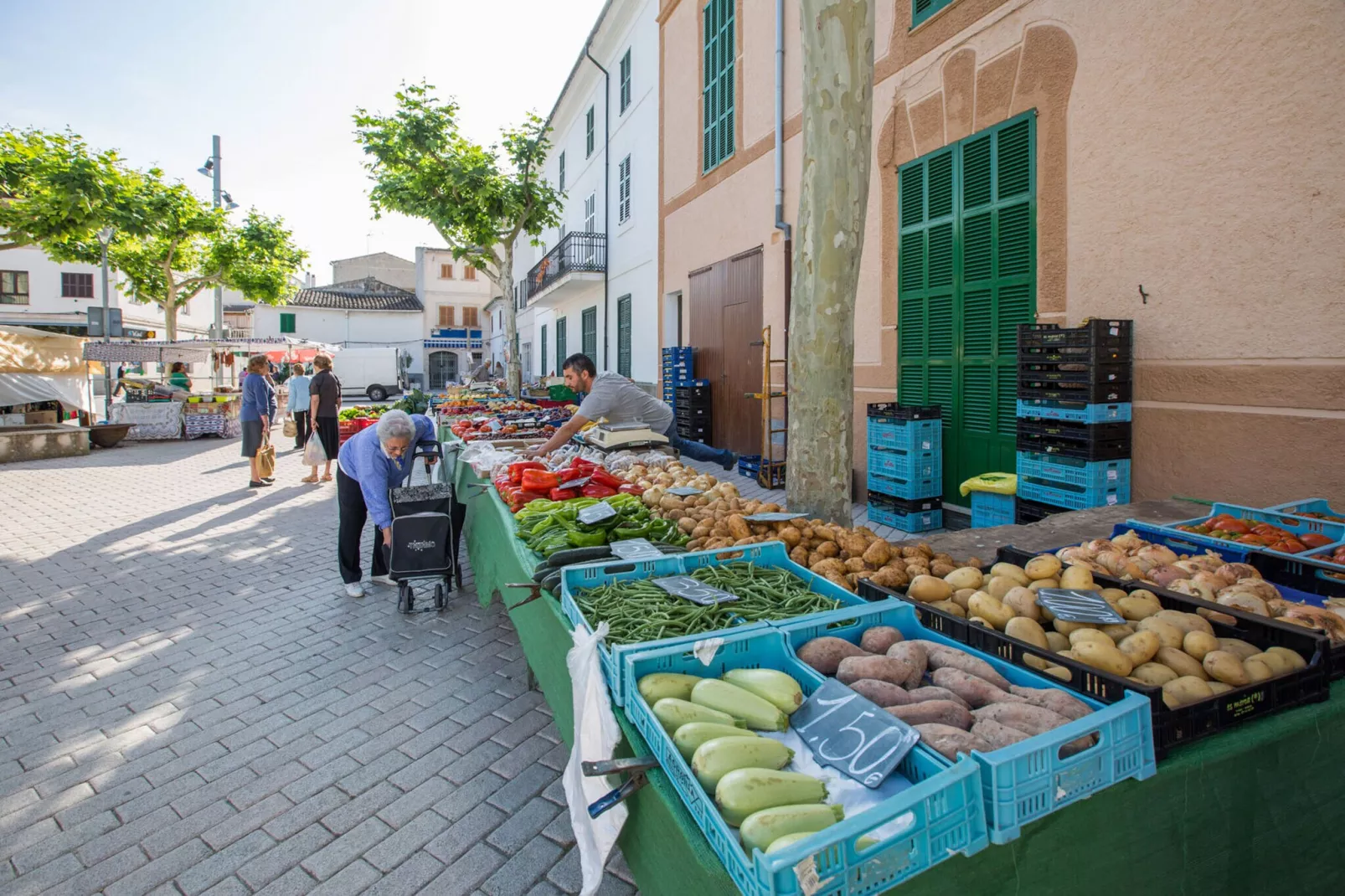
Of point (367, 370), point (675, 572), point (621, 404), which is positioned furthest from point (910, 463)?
point (367, 370)

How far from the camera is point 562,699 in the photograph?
2799mm

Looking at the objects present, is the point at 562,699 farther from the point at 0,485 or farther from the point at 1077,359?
the point at 0,485

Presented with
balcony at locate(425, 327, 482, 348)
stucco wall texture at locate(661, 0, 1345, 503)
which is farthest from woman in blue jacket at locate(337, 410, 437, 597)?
balcony at locate(425, 327, 482, 348)

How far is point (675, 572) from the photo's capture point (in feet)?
10.2

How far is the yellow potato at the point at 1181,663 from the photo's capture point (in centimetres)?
208

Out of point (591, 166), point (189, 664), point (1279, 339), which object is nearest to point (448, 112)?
point (591, 166)

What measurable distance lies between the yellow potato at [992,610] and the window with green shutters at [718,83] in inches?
453

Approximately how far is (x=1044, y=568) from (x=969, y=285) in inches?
214

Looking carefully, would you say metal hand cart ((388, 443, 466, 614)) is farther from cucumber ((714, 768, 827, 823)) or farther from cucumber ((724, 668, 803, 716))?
cucumber ((714, 768, 827, 823))

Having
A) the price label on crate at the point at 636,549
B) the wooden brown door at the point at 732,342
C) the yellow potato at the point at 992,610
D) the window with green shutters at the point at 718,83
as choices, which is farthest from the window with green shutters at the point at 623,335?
the yellow potato at the point at 992,610

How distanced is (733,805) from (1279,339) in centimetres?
538

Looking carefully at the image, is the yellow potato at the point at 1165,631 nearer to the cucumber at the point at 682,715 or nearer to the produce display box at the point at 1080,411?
the cucumber at the point at 682,715

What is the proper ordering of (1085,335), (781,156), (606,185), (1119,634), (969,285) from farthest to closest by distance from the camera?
(606,185) → (781,156) → (969,285) → (1085,335) → (1119,634)

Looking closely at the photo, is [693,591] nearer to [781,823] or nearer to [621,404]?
[781,823]
